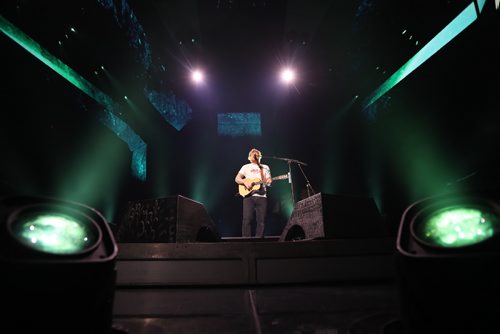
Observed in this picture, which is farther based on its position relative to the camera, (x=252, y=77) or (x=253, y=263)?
(x=252, y=77)

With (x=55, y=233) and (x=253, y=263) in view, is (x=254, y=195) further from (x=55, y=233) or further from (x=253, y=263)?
(x=55, y=233)

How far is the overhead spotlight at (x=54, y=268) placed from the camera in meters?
0.68

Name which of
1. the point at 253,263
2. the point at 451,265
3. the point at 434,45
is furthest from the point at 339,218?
the point at 434,45

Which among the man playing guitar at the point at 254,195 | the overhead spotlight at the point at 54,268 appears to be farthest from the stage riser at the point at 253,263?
the man playing guitar at the point at 254,195

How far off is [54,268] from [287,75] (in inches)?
297

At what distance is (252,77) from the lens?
8.08 m

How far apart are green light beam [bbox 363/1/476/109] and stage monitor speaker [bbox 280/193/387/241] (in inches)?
102

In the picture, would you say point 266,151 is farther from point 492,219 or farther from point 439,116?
point 492,219

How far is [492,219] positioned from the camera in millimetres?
820

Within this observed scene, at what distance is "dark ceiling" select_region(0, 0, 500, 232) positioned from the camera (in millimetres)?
3482

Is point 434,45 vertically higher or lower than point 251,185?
higher

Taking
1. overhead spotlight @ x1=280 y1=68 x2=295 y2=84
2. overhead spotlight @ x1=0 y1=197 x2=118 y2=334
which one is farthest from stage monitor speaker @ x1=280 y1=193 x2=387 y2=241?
overhead spotlight @ x1=280 y1=68 x2=295 y2=84

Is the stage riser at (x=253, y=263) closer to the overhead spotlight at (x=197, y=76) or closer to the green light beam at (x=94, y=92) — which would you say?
the green light beam at (x=94, y=92)

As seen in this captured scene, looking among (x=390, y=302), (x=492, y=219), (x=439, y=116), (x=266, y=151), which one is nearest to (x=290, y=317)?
(x=390, y=302)
